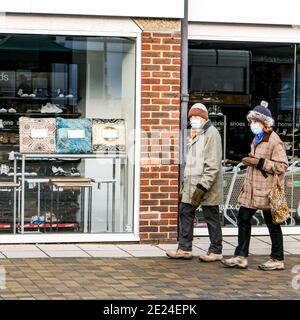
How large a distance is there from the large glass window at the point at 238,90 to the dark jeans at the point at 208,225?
172 centimetres

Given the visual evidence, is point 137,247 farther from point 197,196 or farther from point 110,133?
point 110,133

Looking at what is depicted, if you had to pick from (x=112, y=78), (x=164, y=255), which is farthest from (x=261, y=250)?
(x=112, y=78)

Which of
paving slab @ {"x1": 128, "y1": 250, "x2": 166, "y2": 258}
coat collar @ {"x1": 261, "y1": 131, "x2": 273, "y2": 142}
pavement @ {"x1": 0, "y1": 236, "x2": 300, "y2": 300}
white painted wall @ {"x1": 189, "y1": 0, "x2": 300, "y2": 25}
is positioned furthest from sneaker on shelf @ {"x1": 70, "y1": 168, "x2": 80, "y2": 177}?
coat collar @ {"x1": 261, "y1": 131, "x2": 273, "y2": 142}

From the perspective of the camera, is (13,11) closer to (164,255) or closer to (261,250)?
(164,255)

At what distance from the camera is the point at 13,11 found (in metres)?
11.3

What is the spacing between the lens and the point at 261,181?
10258 millimetres

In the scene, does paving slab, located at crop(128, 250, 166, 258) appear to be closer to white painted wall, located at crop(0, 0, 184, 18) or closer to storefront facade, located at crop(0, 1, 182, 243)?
storefront facade, located at crop(0, 1, 182, 243)

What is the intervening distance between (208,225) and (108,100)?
241 centimetres

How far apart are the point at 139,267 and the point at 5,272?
1.49 m

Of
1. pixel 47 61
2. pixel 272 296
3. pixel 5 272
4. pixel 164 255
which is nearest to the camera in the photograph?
pixel 272 296

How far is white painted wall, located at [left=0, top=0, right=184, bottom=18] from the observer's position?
11312 mm

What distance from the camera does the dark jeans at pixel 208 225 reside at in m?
10.7

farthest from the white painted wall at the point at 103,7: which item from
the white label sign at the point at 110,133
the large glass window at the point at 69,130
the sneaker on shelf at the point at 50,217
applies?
the sneaker on shelf at the point at 50,217

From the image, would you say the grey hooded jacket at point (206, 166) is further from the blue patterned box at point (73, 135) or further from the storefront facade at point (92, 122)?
the blue patterned box at point (73, 135)
